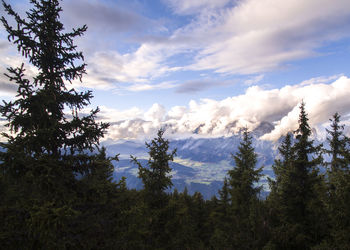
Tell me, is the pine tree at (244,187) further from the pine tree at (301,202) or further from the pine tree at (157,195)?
the pine tree at (157,195)

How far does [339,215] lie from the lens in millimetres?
10258

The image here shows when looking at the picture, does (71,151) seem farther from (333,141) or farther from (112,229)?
(333,141)

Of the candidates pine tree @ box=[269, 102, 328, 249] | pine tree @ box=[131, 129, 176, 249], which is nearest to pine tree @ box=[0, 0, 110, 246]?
pine tree @ box=[131, 129, 176, 249]

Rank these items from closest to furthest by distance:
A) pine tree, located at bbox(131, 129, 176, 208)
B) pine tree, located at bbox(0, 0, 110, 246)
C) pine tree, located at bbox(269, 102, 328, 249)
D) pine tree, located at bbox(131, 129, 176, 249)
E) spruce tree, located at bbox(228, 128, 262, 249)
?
1. pine tree, located at bbox(0, 0, 110, 246)
2. pine tree, located at bbox(269, 102, 328, 249)
3. pine tree, located at bbox(131, 129, 176, 249)
4. pine tree, located at bbox(131, 129, 176, 208)
5. spruce tree, located at bbox(228, 128, 262, 249)

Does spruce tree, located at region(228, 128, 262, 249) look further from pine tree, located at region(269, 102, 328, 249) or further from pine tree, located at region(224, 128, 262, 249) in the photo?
pine tree, located at region(269, 102, 328, 249)

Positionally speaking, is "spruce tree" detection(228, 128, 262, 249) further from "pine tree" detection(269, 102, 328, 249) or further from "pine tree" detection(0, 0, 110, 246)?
"pine tree" detection(0, 0, 110, 246)

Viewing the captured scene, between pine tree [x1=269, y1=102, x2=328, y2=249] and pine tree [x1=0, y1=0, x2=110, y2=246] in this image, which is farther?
pine tree [x1=269, y1=102, x2=328, y2=249]

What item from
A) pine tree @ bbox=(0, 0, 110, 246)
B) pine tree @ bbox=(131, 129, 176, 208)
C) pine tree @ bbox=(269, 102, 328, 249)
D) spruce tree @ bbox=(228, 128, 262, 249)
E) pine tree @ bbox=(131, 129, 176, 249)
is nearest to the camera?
pine tree @ bbox=(0, 0, 110, 246)

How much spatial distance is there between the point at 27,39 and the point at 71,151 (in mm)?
4328

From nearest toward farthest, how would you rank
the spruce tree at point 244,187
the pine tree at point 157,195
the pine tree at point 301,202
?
1. the pine tree at point 301,202
2. the pine tree at point 157,195
3. the spruce tree at point 244,187

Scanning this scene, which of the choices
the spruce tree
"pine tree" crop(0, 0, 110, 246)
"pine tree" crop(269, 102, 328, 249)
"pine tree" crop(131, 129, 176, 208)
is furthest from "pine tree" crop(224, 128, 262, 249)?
"pine tree" crop(0, 0, 110, 246)

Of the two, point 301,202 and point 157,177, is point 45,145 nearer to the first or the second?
point 157,177

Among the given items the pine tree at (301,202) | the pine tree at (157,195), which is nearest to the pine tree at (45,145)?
the pine tree at (157,195)

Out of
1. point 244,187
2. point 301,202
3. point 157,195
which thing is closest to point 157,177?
point 157,195
